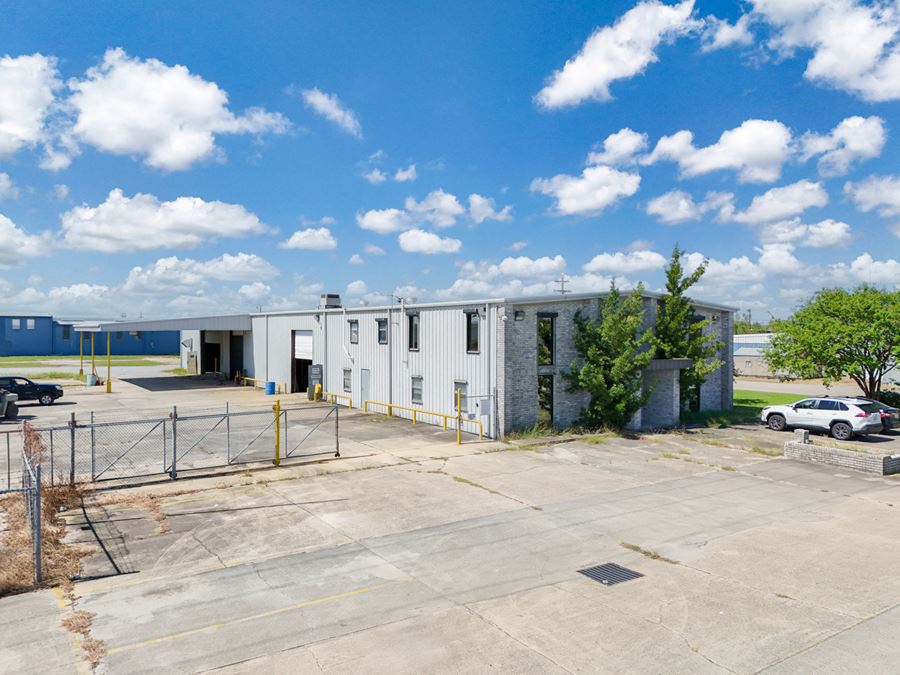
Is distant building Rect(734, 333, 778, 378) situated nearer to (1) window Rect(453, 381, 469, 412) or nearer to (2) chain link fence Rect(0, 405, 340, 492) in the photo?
(1) window Rect(453, 381, 469, 412)

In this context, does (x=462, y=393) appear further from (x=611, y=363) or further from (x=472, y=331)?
(x=611, y=363)

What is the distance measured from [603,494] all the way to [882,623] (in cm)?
737

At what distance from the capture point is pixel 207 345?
181 feet

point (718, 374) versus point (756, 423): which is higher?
point (718, 374)

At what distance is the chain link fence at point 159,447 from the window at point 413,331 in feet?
16.6

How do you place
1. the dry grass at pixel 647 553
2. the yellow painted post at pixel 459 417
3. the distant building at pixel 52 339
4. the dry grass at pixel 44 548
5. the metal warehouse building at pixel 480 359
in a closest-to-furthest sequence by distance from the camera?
the dry grass at pixel 44 548 < the dry grass at pixel 647 553 < the yellow painted post at pixel 459 417 < the metal warehouse building at pixel 480 359 < the distant building at pixel 52 339

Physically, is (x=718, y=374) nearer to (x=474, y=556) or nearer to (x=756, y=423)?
(x=756, y=423)

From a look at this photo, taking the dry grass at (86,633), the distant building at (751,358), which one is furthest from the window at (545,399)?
the distant building at (751,358)

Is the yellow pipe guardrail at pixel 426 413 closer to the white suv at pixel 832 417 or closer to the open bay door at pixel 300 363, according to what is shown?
the open bay door at pixel 300 363

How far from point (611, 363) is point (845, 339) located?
12.3 metres

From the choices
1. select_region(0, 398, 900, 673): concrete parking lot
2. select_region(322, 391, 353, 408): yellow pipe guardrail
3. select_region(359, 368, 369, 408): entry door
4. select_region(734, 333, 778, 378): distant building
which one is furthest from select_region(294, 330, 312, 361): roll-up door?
select_region(734, 333, 778, 378): distant building

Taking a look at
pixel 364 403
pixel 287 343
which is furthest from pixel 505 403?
pixel 287 343

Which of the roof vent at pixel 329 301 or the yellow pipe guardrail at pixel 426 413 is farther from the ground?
the roof vent at pixel 329 301

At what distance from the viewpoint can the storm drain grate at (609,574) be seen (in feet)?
33.2
